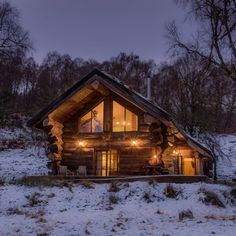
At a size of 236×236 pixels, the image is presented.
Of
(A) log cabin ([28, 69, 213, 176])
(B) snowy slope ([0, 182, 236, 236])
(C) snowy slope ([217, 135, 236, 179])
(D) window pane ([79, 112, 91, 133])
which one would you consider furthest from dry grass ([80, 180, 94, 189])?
(C) snowy slope ([217, 135, 236, 179])

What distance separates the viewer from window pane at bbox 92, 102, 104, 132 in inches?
794

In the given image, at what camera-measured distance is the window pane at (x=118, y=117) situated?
19.8 meters

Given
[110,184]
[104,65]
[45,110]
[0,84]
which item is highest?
[104,65]

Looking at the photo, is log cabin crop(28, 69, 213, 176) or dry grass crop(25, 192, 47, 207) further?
log cabin crop(28, 69, 213, 176)

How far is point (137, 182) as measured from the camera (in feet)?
42.1

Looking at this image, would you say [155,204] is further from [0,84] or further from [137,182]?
[0,84]

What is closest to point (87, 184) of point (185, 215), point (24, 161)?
point (185, 215)

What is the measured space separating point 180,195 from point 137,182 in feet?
5.76

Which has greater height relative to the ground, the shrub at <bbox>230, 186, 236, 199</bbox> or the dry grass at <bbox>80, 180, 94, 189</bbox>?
the dry grass at <bbox>80, 180, 94, 189</bbox>

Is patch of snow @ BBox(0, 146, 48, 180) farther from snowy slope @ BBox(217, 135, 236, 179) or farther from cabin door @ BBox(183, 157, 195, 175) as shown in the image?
snowy slope @ BBox(217, 135, 236, 179)

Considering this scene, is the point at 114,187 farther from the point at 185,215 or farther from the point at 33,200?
the point at 185,215

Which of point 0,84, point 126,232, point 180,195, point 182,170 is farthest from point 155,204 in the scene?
point 0,84

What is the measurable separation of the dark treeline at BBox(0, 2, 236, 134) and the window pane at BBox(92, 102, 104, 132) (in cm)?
570

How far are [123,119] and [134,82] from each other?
64.8 feet
